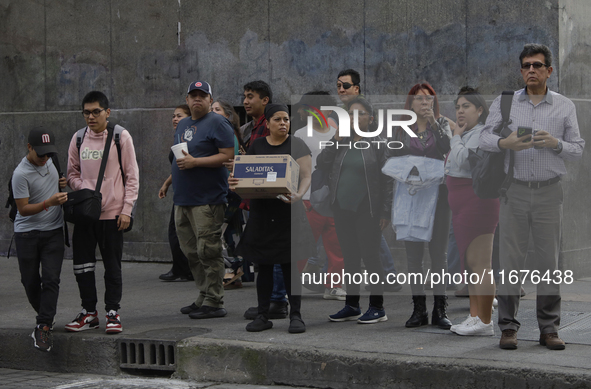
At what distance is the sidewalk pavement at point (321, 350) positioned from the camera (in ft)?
14.9

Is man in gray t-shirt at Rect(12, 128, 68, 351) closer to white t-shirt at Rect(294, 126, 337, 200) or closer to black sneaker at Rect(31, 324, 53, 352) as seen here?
black sneaker at Rect(31, 324, 53, 352)

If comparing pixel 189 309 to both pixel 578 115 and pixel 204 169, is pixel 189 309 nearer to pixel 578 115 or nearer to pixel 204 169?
pixel 204 169

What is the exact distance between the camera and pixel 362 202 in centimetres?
597

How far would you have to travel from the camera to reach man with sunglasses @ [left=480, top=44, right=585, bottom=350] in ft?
16.2

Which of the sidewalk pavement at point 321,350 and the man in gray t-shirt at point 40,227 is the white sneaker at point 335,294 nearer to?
the sidewalk pavement at point 321,350

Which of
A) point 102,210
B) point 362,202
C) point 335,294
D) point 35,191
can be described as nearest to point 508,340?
point 362,202

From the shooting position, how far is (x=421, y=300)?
580cm

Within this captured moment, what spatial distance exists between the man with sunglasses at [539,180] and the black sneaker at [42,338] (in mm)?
3270

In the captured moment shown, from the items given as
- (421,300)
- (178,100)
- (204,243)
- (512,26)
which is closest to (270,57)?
(178,100)

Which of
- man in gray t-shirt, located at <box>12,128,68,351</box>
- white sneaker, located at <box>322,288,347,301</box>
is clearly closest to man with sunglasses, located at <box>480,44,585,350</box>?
white sneaker, located at <box>322,288,347,301</box>

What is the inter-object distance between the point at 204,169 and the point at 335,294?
1.85 metres

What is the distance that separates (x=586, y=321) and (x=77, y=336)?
12.9 ft

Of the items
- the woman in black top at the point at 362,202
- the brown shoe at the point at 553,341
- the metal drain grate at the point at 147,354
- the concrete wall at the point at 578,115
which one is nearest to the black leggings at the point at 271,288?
the woman in black top at the point at 362,202

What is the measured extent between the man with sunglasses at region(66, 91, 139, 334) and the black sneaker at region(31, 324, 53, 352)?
0.28 m
